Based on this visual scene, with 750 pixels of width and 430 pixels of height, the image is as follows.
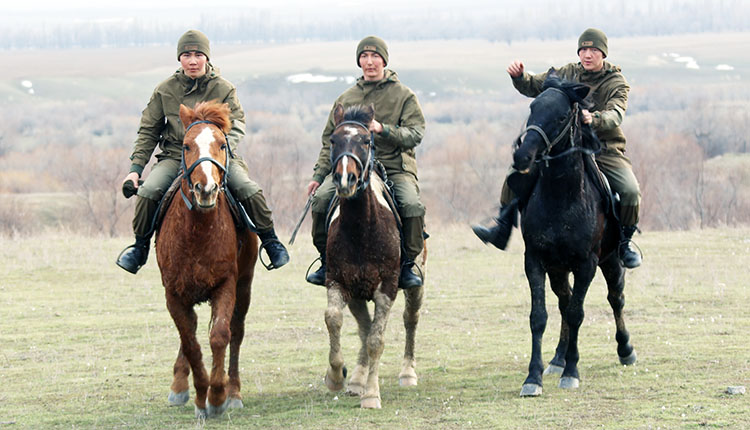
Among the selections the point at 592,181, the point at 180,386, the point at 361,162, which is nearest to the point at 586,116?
the point at 592,181

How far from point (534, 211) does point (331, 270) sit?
202 centimetres

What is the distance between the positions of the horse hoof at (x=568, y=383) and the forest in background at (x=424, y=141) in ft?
8.48

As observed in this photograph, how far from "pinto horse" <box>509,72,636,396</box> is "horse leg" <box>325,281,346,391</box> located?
177 centimetres

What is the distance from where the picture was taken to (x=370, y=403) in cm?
902

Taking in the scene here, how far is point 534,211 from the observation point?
31.3 ft

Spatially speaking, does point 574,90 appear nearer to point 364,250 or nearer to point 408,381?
point 364,250

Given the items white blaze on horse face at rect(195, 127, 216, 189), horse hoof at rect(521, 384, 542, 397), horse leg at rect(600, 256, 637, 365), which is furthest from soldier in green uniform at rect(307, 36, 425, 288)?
horse leg at rect(600, 256, 637, 365)

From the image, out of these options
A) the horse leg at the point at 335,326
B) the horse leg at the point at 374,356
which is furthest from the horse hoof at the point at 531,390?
the horse leg at the point at 335,326

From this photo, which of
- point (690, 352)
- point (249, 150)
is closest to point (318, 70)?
point (249, 150)

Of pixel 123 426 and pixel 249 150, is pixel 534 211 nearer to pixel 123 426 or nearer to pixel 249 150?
pixel 123 426

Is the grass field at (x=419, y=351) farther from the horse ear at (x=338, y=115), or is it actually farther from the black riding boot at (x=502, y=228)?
the horse ear at (x=338, y=115)

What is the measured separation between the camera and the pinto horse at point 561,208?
29.5ft

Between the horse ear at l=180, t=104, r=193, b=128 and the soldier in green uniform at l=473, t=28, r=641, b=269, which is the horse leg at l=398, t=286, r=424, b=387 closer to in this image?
the soldier in green uniform at l=473, t=28, r=641, b=269

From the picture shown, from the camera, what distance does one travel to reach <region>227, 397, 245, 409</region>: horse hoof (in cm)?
946
